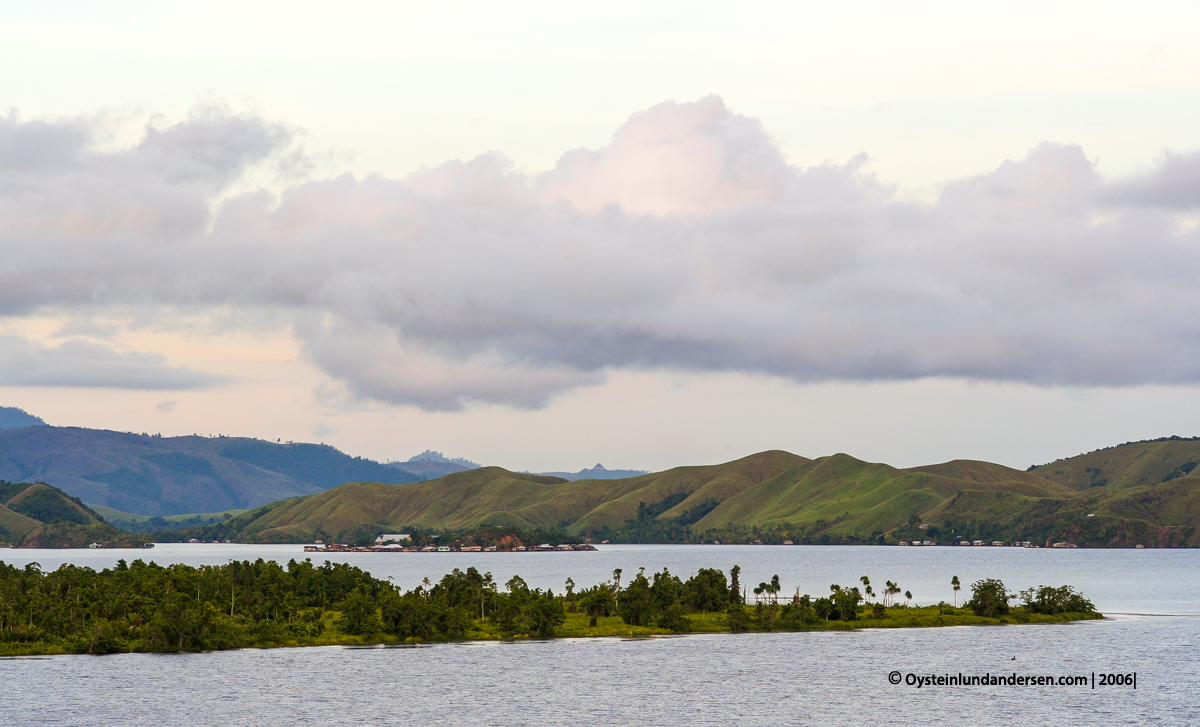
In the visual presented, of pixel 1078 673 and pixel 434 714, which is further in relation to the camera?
pixel 1078 673

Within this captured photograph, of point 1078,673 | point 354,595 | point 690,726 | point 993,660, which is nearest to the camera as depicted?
point 690,726

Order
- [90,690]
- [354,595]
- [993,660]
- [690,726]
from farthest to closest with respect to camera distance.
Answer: [354,595] < [993,660] < [90,690] < [690,726]

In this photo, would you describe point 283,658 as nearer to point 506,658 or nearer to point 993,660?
point 506,658

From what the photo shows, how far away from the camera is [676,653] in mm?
177000

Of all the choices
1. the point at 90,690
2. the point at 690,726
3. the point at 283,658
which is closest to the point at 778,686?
the point at 690,726

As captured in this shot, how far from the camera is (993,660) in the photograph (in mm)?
167875

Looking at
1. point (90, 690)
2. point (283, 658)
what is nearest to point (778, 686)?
point (283, 658)

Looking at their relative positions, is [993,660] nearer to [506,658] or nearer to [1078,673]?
[1078,673]

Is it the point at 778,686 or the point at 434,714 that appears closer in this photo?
the point at 434,714

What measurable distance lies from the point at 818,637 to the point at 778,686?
2103 inches

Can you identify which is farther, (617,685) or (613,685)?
(617,685)

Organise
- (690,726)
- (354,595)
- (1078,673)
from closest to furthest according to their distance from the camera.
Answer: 1. (690,726)
2. (1078,673)
3. (354,595)

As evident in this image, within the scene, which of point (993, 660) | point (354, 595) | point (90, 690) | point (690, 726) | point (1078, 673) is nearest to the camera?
point (690, 726)

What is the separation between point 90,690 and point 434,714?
43271 mm
